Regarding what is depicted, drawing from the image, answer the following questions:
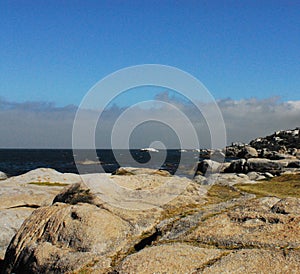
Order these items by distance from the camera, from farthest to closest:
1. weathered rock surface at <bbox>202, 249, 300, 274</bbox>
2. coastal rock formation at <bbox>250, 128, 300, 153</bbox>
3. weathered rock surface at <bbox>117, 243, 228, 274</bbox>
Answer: coastal rock formation at <bbox>250, 128, 300, 153</bbox>
weathered rock surface at <bbox>117, 243, 228, 274</bbox>
weathered rock surface at <bbox>202, 249, 300, 274</bbox>

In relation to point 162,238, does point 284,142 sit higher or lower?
higher

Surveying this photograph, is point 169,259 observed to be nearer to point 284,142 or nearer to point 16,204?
A: point 16,204

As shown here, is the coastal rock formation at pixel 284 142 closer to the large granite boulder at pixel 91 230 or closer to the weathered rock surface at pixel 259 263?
the large granite boulder at pixel 91 230

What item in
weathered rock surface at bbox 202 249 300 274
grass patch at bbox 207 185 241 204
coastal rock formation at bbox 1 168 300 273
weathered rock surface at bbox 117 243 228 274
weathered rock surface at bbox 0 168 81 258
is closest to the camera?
weathered rock surface at bbox 202 249 300 274

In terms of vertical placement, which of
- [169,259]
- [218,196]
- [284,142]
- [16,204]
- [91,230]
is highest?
[284,142]

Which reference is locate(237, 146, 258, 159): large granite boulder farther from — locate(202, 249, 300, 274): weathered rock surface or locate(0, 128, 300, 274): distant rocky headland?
locate(202, 249, 300, 274): weathered rock surface

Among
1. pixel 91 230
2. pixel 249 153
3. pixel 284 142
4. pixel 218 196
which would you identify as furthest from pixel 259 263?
pixel 284 142

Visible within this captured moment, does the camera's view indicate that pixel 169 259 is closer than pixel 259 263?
No

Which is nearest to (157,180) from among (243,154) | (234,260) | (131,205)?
(131,205)

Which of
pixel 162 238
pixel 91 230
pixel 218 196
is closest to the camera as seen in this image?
pixel 162 238

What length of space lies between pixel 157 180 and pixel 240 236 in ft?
22.9

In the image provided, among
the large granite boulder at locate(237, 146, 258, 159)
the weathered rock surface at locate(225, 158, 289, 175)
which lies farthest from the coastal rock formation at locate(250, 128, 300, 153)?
the weathered rock surface at locate(225, 158, 289, 175)

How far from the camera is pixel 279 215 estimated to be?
11.0m

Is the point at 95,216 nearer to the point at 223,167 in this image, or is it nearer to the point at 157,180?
the point at 157,180
